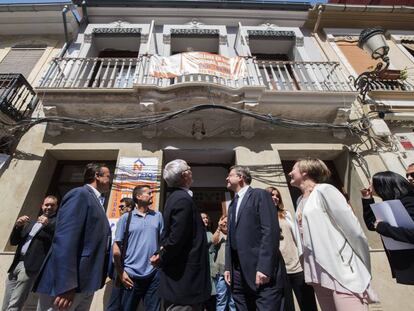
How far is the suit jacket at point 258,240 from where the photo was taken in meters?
2.37

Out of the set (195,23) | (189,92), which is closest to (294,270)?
(189,92)

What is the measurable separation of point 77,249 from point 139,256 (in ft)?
3.81

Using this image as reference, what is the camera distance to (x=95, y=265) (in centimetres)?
228

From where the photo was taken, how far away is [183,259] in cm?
235

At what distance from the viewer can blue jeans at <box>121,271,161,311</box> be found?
118 inches

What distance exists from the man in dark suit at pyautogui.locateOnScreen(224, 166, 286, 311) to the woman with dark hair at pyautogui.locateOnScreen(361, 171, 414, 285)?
2.99 ft

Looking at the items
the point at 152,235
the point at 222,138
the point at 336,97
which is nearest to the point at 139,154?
the point at 222,138

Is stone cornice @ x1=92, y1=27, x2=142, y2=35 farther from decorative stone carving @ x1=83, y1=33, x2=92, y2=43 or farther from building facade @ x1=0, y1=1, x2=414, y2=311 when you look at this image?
building facade @ x1=0, y1=1, x2=414, y2=311

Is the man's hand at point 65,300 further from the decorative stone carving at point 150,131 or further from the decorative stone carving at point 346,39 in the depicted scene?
the decorative stone carving at point 346,39

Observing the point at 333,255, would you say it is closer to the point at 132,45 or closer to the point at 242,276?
the point at 242,276

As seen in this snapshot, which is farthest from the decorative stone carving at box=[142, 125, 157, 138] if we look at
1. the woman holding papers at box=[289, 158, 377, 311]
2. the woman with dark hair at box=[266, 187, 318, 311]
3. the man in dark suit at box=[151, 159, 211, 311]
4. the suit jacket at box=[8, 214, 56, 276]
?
the woman holding papers at box=[289, 158, 377, 311]

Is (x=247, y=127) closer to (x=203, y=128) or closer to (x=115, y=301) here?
(x=203, y=128)

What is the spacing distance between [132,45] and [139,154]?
450 cm

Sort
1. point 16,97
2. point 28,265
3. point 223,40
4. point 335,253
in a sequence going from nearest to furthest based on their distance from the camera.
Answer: point 335,253
point 28,265
point 16,97
point 223,40
